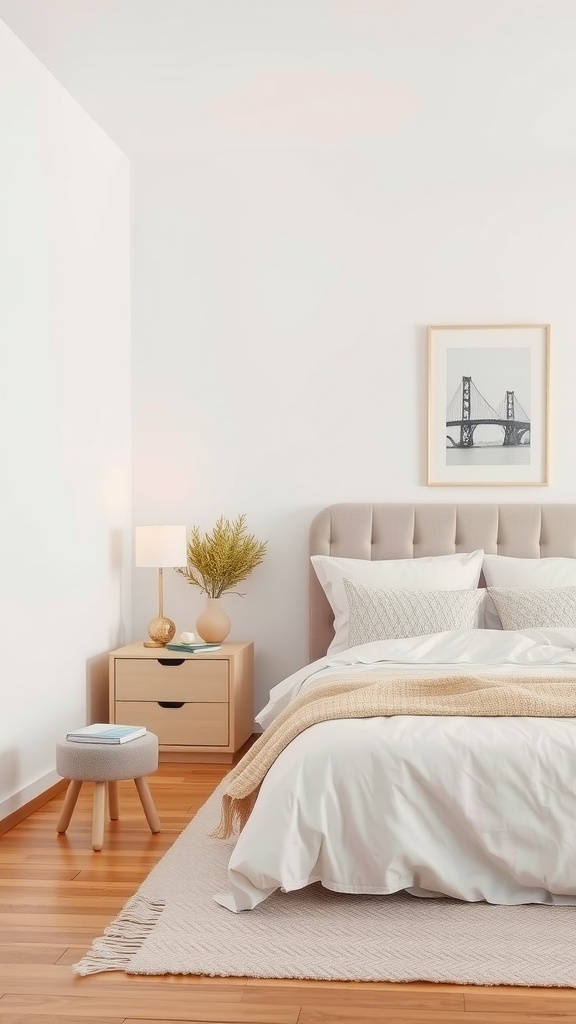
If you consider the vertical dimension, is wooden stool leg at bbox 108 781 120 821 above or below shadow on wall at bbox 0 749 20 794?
below

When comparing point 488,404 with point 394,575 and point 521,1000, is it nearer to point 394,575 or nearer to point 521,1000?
point 394,575

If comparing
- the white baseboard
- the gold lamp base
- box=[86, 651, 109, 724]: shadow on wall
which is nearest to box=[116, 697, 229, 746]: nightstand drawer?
box=[86, 651, 109, 724]: shadow on wall

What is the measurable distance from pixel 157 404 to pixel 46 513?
1.34 m

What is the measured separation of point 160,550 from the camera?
15.9ft

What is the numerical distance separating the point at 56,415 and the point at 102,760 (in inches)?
61.5

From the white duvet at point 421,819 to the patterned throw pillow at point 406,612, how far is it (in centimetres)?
150

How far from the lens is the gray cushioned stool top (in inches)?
137

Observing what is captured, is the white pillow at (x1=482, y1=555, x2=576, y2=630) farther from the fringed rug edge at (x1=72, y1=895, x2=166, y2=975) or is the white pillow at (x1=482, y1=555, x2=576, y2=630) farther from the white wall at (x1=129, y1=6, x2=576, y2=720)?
the fringed rug edge at (x1=72, y1=895, x2=166, y2=975)

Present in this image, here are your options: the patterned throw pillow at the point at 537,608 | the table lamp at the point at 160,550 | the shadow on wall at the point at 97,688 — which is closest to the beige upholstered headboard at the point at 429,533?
the patterned throw pillow at the point at 537,608

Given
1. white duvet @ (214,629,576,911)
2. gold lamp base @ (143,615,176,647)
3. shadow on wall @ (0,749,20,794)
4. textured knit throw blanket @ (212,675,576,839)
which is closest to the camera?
white duvet @ (214,629,576,911)

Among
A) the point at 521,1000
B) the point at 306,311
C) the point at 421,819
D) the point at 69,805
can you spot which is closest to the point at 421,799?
the point at 421,819

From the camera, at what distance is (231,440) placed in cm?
535

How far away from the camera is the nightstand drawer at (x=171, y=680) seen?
4.76 metres

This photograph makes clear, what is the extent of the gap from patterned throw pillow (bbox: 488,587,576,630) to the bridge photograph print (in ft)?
2.48
